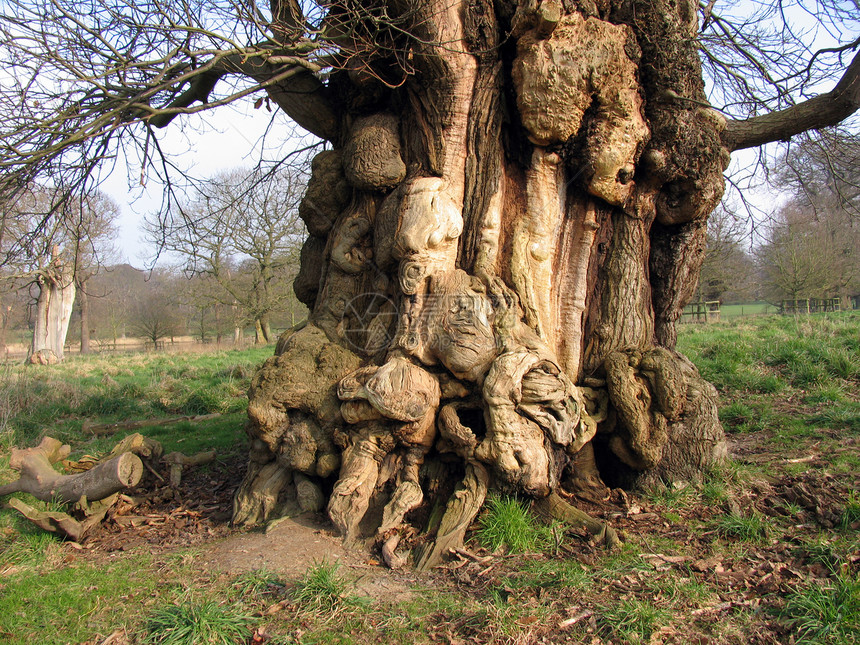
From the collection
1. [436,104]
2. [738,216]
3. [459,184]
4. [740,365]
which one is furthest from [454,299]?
[740,365]

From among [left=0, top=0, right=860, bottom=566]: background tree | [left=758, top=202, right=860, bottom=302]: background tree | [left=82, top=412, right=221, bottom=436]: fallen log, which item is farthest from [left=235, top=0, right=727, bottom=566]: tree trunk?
[left=758, top=202, right=860, bottom=302]: background tree

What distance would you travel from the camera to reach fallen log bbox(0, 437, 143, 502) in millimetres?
3982

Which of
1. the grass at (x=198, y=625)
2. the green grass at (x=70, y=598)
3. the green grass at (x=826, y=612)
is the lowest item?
the green grass at (x=70, y=598)

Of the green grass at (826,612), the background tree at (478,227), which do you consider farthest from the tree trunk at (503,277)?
the green grass at (826,612)

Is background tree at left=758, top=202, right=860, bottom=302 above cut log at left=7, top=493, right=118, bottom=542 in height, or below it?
above

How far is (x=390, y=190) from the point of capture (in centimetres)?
443

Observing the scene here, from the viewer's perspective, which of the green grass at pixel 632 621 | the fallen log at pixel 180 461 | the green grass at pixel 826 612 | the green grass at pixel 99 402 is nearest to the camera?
the green grass at pixel 826 612

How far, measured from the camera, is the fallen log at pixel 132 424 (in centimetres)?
701

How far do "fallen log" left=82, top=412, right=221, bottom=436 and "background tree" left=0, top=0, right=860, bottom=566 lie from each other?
3.73 meters

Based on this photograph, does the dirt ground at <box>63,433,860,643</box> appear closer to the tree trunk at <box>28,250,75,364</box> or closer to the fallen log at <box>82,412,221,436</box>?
the fallen log at <box>82,412,221,436</box>

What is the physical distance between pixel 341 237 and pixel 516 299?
1607mm

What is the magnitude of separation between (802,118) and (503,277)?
2900 millimetres

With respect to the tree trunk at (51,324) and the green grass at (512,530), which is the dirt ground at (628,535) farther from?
the tree trunk at (51,324)

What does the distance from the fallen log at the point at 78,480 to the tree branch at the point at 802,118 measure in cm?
564
